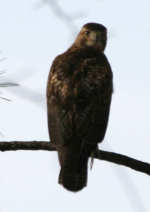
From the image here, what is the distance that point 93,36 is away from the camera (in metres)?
5.83

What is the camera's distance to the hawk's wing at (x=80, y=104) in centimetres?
418

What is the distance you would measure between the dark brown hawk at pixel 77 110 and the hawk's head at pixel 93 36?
0.86m

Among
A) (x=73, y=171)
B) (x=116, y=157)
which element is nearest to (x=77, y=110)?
(x=73, y=171)

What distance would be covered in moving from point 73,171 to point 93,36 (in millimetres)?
2090

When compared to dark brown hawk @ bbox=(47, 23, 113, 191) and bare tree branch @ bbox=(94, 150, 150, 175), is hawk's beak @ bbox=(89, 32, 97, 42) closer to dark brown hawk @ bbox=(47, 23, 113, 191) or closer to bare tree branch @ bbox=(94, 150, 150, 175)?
dark brown hawk @ bbox=(47, 23, 113, 191)

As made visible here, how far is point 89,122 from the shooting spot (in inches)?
166

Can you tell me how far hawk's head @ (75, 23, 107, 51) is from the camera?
5.76m

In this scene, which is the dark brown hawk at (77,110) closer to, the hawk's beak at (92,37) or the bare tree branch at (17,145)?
the bare tree branch at (17,145)

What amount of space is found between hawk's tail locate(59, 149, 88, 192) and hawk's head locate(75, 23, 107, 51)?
1803 millimetres

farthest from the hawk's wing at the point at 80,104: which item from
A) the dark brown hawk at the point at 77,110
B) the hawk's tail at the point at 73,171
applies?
the hawk's tail at the point at 73,171

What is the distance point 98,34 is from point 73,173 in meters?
2.09

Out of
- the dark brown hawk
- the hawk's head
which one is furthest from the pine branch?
Answer: the hawk's head

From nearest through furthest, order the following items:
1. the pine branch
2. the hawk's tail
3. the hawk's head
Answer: the pine branch, the hawk's tail, the hawk's head

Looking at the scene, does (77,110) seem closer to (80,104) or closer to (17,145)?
(80,104)
